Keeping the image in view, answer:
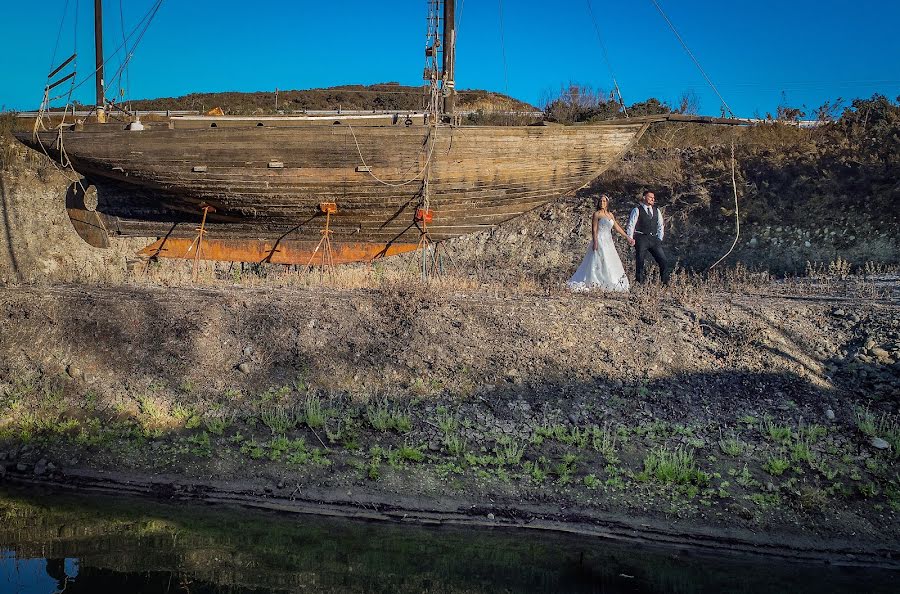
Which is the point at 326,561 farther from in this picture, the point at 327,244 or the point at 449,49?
the point at 449,49

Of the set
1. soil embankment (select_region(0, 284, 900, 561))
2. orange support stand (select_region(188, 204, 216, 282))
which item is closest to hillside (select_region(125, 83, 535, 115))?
orange support stand (select_region(188, 204, 216, 282))

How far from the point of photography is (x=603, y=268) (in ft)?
43.7

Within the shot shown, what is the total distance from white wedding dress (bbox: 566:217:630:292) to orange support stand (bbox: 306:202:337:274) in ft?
15.4

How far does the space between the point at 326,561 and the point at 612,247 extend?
26.0 ft

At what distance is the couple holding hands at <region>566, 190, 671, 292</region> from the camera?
1321 cm

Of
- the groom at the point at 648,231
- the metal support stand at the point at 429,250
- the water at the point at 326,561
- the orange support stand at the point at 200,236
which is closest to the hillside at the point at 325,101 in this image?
the metal support stand at the point at 429,250

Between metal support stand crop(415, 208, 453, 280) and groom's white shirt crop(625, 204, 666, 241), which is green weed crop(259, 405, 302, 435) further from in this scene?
groom's white shirt crop(625, 204, 666, 241)

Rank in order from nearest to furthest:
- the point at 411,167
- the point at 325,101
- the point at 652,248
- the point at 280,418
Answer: the point at 280,418 < the point at 652,248 < the point at 411,167 < the point at 325,101

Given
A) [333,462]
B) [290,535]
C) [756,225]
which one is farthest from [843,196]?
[290,535]

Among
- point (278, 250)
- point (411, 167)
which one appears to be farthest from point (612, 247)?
point (278, 250)

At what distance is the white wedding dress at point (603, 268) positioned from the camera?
43.4 feet

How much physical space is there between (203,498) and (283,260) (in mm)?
8467

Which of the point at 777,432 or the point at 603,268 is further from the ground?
the point at 603,268

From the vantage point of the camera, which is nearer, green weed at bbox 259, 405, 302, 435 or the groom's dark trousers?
green weed at bbox 259, 405, 302, 435
